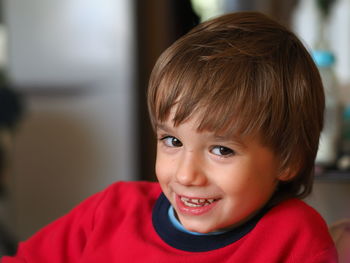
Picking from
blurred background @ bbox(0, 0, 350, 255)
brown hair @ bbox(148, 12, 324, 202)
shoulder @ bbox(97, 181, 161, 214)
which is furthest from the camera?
blurred background @ bbox(0, 0, 350, 255)

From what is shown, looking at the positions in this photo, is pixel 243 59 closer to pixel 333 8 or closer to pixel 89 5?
pixel 333 8

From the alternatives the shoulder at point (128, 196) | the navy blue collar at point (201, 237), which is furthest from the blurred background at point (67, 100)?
the navy blue collar at point (201, 237)

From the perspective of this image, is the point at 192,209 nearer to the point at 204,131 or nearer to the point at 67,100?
the point at 204,131

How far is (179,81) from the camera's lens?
0.89m

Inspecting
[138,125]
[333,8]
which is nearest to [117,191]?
[333,8]

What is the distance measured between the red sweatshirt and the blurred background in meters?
1.85

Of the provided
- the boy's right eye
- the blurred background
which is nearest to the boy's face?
the boy's right eye

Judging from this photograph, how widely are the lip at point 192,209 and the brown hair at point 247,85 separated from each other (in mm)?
125

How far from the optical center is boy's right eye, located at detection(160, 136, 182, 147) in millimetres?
929

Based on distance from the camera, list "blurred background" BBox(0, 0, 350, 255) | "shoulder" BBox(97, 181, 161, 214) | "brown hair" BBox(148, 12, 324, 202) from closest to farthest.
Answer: "brown hair" BBox(148, 12, 324, 202)
"shoulder" BBox(97, 181, 161, 214)
"blurred background" BBox(0, 0, 350, 255)

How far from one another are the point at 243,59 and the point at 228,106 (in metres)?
0.08

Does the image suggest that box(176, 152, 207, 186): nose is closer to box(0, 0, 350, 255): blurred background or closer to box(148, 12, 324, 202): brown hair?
box(148, 12, 324, 202): brown hair

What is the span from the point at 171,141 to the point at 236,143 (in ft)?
0.38

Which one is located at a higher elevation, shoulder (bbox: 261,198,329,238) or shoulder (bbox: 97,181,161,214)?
shoulder (bbox: 261,198,329,238)
